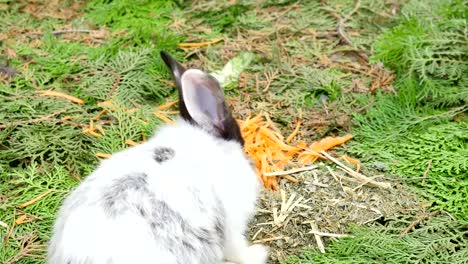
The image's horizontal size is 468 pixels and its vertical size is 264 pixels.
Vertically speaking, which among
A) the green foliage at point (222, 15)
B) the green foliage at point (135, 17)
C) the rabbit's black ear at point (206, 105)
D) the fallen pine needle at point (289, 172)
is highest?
the rabbit's black ear at point (206, 105)

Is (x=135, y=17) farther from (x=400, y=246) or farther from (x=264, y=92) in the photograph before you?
(x=400, y=246)

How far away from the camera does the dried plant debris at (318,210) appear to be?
3834 mm

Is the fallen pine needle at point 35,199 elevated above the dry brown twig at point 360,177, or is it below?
below

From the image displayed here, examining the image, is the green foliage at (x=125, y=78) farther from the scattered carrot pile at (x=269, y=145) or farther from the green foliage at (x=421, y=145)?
the green foliage at (x=421, y=145)

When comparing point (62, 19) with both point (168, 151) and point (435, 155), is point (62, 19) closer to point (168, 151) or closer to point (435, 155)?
point (168, 151)

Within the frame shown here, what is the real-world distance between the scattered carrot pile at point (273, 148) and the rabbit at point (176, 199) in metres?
0.32

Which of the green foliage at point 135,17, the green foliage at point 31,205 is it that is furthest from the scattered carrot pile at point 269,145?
the green foliage at point 135,17

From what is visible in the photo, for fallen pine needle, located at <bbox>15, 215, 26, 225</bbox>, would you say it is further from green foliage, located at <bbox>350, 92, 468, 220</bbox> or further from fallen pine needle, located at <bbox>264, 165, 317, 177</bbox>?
green foliage, located at <bbox>350, 92, 468, 220</bbox>

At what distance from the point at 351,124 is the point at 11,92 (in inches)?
92.1

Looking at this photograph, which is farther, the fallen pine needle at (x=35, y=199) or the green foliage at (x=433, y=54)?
the green foliage at (x=433, y=54)

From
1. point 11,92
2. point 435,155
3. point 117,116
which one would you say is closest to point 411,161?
point 435,155

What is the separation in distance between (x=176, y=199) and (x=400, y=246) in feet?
4.30

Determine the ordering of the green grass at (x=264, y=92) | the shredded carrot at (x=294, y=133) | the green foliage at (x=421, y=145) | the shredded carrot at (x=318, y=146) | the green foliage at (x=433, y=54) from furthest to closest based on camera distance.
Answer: the green foliage at (x=433, y=54) → the shredded carrot at (x=294, y=133) → the shredded carrot at (x=318, y=146) → the green foliage at (x=421, y=145) → the green grass at (x=264, y=92)

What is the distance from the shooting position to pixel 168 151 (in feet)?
11.2
